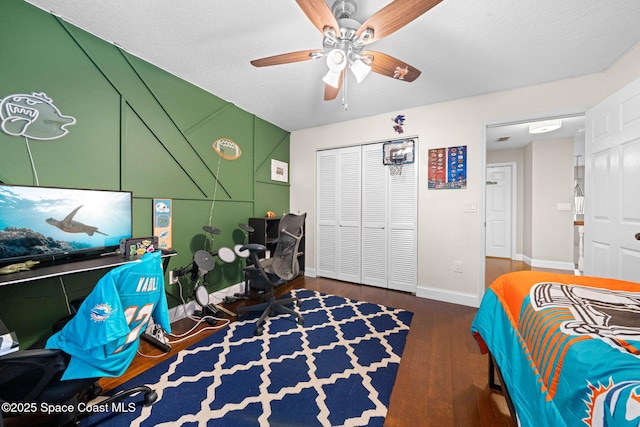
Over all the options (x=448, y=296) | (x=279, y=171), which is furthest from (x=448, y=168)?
(x=279, y=171)

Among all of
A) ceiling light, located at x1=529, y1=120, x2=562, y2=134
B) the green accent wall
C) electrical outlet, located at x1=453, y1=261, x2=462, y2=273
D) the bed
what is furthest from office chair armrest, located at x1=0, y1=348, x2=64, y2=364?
ceiling light, located at x1=529, y1=120, x2=562, y2=134

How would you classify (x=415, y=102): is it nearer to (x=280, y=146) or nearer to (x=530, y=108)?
(x=530, y=108)

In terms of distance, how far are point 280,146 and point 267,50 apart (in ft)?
6.54

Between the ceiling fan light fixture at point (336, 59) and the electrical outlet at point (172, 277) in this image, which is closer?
the ceiling fan light fixture at point (336, 59)

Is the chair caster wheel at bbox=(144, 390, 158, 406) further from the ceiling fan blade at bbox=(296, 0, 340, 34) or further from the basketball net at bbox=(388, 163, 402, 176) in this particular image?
the basketball net at bbox=(388, 163, 402, 176)

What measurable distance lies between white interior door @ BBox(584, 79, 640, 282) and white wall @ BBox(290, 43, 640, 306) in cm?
39

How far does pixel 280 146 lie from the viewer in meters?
3.99

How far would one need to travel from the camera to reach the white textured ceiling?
1596mm

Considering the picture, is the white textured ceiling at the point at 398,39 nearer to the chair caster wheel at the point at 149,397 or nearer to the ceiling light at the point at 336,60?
the ceiling light at the point at 336,60

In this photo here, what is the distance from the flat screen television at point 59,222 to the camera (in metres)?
1.48

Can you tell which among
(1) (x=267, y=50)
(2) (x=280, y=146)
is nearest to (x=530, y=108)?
(1) (x=267, y=50)

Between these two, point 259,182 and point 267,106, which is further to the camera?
point 259,182

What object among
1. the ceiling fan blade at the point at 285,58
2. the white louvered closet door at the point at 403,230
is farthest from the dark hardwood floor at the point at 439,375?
the ceiling fan blade at the point at 285,58

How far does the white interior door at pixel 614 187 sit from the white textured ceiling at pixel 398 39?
0.54 metres
